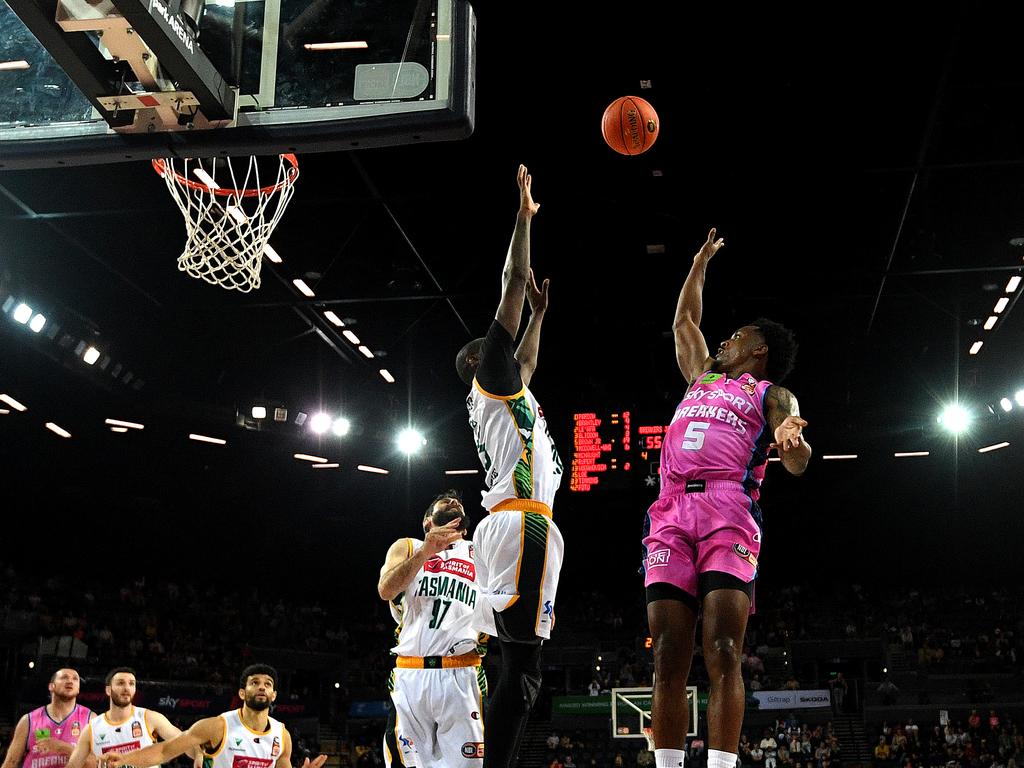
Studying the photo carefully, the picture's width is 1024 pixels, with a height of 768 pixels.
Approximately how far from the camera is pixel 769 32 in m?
10.9

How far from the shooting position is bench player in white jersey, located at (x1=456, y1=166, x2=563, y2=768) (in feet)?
16.5

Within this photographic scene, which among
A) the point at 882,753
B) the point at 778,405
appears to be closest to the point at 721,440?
the point at 778,405

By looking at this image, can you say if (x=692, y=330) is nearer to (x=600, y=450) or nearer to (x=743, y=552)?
(x=743, y=552)

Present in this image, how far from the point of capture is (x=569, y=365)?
2142 cm

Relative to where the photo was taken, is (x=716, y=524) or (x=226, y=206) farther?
(x=226, y=206)

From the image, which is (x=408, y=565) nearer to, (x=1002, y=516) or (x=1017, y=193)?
(x=1017, y=193)

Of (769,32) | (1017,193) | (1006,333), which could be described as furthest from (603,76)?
(1006,333)

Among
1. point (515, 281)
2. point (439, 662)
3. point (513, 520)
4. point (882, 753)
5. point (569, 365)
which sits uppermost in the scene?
point (569, 365)

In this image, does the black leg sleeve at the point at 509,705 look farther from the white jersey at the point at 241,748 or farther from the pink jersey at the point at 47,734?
the pink jersey at the point at 47,734

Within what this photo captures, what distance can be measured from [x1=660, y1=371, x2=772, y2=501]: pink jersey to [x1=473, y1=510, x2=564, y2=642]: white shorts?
0.71 metres

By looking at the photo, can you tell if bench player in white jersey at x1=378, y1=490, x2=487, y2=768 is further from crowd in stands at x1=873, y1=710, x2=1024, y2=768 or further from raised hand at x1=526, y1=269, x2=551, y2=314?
crowd in stands at x1=873, y1=710, x2=1024, y2=768

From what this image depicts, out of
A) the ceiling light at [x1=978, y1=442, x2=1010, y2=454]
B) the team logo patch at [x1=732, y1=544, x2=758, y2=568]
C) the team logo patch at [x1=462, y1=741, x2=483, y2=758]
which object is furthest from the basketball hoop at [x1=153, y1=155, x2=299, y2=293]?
the ceiling light at [x1=978, y1=442, x2=1010, y2=454]

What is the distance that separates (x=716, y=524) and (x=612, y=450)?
42.3 ft

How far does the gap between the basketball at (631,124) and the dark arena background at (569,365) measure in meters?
2.74
